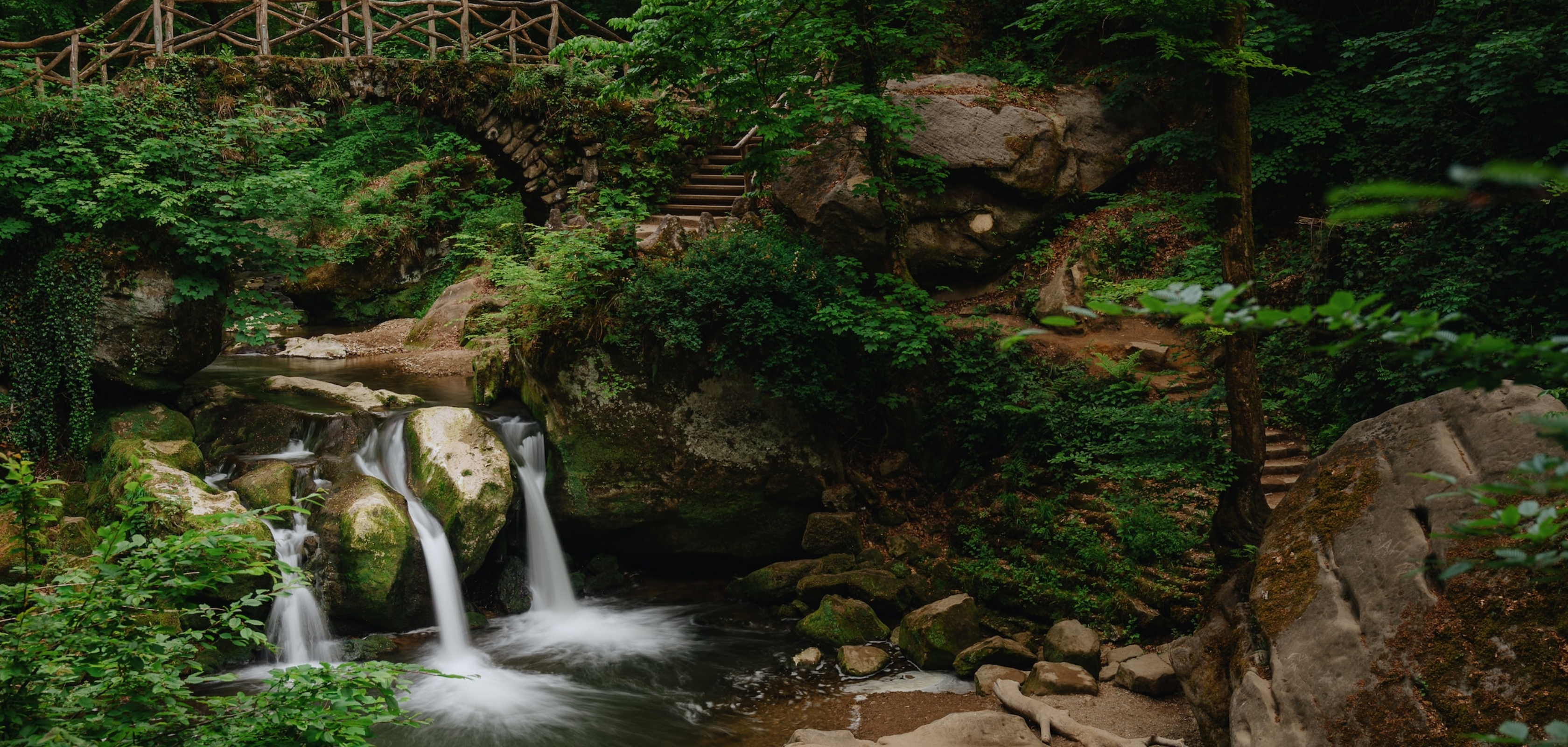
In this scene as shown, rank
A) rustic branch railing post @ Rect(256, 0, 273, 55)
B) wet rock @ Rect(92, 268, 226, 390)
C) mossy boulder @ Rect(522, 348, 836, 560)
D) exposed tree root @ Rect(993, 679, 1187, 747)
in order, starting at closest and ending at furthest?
1. exposed tree root @ Rect(993, 679, 1187, 747)
2. wet rock @ Rect(92, 268, 226, 390)
3. mossy boulder @ Rect(522, 348, 836, 560)
4. rustic branch railing post @ Rect(256, 0, 273, 55)

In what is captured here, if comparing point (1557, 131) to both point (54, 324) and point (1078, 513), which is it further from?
point (54, 324)

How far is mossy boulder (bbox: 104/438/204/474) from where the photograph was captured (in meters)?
8.05

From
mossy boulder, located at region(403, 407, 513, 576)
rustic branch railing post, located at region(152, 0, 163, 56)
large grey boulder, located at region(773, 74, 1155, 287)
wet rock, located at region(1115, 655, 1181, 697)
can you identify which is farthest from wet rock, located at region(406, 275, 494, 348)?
wet rock, located at region(1115, 655, 1181, 697)

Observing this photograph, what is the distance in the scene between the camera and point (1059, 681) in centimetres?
680

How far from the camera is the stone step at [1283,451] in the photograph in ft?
27.4

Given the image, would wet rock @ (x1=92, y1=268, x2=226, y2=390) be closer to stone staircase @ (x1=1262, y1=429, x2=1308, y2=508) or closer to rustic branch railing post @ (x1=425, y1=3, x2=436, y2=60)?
rustic branch railing post @ (x1=425, y1=3, x2=436, y2=60)

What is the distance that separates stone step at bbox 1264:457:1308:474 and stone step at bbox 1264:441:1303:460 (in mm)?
32

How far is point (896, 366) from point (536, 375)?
423cm

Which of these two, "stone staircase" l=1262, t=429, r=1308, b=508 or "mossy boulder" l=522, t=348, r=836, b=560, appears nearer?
"stone staircase" l=1262, t=429, r=1308, b=508

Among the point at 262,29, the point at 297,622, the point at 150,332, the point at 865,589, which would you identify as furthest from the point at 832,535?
the point at 262,29

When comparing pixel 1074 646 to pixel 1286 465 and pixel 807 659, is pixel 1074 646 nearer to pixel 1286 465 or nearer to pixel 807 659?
pixel 807 659

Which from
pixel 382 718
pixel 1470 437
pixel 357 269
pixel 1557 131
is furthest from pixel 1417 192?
pixel 357 269

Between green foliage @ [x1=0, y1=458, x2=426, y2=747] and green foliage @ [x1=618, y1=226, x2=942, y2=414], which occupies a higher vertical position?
green foliage @ [x1=618, y1=226, x2=942, y2=414]

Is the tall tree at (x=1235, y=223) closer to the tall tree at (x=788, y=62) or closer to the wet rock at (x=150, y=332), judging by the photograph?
Answer: the tall tree at (x=788, y=62)
